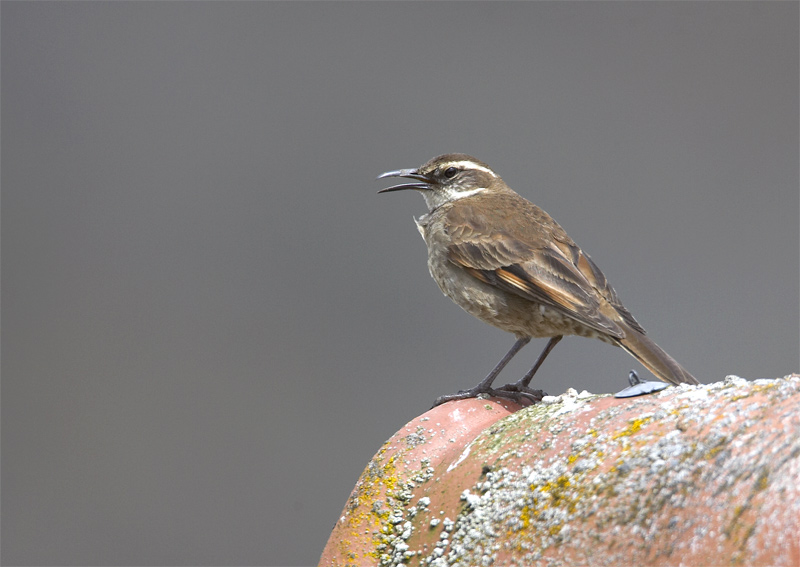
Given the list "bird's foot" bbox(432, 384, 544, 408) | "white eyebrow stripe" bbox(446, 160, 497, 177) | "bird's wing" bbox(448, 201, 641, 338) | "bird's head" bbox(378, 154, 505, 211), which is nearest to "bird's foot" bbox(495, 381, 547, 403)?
"bird's foot" bbox(432, 384, 544, 408)

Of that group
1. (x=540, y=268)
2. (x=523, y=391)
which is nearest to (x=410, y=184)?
(x=540, y=268)

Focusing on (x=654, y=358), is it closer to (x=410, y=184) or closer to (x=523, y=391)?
(x=523, y=391)

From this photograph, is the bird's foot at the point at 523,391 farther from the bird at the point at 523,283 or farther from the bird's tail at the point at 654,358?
the bird's tail at the point at 654,358

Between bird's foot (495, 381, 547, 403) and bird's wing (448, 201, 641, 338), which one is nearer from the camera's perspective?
bird's foot (495, 381, 547, 403)

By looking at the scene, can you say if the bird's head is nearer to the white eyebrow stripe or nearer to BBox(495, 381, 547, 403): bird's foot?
the white eyebrow stripe

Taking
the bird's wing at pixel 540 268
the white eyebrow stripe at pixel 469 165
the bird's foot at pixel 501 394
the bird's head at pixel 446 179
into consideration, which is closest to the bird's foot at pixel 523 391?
the bird's foot at pixel 501 394

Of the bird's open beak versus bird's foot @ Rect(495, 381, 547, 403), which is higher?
the bird's open beak

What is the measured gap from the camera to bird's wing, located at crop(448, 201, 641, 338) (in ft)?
15.5

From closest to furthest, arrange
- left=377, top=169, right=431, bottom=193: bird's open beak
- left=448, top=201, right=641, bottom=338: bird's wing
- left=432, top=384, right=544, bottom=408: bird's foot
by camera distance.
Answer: left=432, top=384, right=544, bottom=408: bird's foot, left=448, top=201, right=641, bottom=338: bird's wing, left=377, top=169, right=431, bottom=193: bird's open beak

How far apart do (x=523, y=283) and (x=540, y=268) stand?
15 cm

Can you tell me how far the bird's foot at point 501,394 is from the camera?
431cm

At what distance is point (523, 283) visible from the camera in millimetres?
4887

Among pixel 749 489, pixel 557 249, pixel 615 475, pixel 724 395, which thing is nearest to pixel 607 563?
pixel 615 475

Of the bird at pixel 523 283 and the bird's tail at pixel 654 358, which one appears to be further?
the bird at pixel 523 283
